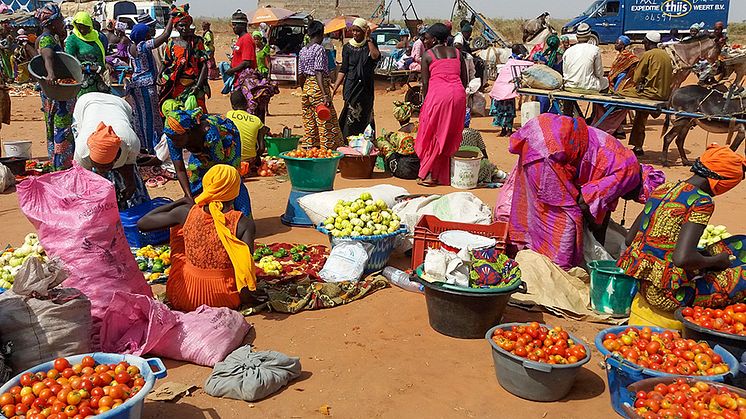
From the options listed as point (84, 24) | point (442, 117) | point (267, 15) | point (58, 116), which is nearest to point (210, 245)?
point (442, 117)

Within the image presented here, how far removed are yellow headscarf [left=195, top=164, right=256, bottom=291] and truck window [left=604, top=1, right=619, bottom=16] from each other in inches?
1085

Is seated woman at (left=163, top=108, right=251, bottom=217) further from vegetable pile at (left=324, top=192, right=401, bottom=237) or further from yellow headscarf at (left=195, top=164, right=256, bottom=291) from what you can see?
yellow headscarf at (left=195, top=164, right=256, bottom=291)

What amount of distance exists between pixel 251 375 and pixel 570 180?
303 centimetres

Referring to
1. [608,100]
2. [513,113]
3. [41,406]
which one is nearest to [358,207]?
[41,406]

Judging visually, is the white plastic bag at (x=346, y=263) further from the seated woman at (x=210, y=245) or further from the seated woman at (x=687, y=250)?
the seated woman at (x=687, y=250)

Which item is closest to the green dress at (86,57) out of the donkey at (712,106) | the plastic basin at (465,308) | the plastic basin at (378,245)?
the plastic basin at (378,245)

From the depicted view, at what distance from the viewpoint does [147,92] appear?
29.9 ft

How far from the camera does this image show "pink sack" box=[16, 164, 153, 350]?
12.9ft

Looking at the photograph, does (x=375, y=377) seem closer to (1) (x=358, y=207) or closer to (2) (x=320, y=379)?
(2) (x=320, y=379)

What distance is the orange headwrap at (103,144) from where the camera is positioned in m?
5.36

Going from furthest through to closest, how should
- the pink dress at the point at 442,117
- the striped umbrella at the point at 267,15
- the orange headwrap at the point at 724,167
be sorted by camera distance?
1. the striped umbrella at the point at 267,15
2. the pink dress at the point at 442,117
3. the orange headwrap at the point at 724,167

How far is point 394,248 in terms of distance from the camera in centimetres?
593

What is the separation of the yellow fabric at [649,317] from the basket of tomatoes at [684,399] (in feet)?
3.42

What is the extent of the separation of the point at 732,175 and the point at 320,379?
278 centimetres
